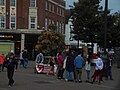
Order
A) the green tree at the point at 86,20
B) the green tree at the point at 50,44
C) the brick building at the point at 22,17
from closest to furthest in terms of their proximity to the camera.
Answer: the green tree at the point at 50,44
the green tree at the point at 86,20
the brick building at the point at 22,17

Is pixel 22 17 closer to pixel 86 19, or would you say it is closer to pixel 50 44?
pixel 86 19

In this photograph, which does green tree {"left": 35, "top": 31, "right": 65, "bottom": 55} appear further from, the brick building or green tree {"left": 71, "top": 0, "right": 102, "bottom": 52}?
the brick building

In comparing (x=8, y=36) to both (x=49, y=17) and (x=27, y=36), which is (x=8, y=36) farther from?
(x=49, y=17)

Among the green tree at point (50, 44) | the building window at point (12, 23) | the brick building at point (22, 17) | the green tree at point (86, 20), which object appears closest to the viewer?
the green tree at point (50, 44)

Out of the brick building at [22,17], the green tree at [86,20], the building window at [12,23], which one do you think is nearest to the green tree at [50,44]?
the green tree at [86,20]

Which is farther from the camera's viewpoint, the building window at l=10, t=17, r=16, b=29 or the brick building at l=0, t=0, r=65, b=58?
A: the building window at l=10, t=17, r=16, b=29

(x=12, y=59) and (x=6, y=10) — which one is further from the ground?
(x=6, y=10)

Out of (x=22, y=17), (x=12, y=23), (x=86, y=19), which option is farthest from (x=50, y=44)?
(x=22, y=17)

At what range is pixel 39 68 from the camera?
27.5m

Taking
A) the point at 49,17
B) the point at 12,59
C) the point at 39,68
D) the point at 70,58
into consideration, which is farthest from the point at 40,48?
the point at 49,17

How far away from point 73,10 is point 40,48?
19.9 meters

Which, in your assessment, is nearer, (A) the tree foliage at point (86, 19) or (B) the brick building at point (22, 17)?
(A) the tree foliage at point (86, 19)

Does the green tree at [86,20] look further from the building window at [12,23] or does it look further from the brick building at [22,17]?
the building window at [12,23]

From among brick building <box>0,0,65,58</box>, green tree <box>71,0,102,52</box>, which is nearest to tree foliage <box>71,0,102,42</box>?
green tree <box>71,0,102,52</box>
